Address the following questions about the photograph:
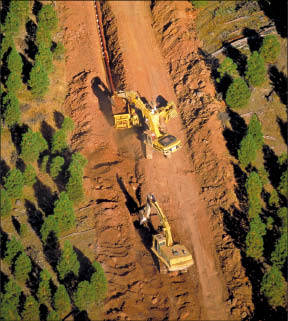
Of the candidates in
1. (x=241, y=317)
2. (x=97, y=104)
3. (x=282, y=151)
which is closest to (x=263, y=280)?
(x=241, y=317)

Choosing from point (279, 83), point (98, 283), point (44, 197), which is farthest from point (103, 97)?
point (98, 283)

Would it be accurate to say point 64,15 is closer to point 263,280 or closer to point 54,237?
point 54,237

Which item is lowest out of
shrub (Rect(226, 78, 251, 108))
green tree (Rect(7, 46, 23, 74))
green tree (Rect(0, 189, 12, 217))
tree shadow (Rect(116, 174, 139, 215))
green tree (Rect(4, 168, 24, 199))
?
tree shadow (Rect(116, 174, 139, 215))

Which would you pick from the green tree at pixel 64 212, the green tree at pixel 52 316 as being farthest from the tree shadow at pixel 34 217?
the green tree at pixel 52 316

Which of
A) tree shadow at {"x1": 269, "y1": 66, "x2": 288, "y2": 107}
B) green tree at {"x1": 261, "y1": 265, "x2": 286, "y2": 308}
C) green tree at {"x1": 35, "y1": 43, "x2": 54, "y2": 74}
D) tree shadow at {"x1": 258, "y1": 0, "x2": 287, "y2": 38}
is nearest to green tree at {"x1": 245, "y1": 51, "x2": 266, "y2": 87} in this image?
tree shadow at {"x1": 269, "y1": 66, "x2": 288, "y2": 107}

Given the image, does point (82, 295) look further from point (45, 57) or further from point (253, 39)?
point (253, 39)

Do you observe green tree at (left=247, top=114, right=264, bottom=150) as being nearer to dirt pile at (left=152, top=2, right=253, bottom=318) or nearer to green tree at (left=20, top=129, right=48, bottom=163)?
dirt pile at (left=152, top=2, right=253, bottom=318)
